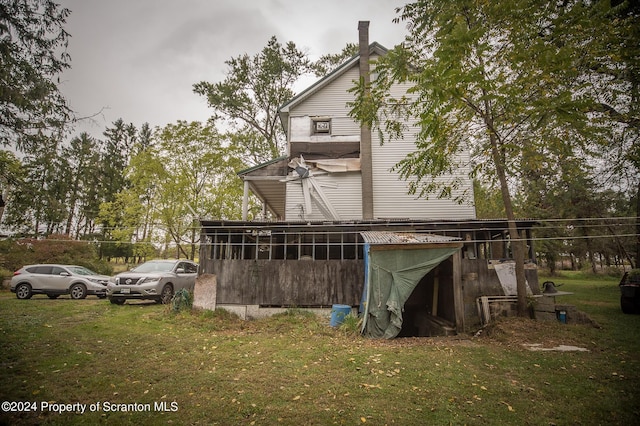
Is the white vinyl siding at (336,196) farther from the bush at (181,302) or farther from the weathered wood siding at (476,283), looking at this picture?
the bush at (181,302)

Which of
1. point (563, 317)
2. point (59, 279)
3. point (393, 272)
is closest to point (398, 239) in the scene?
point (393, 272)

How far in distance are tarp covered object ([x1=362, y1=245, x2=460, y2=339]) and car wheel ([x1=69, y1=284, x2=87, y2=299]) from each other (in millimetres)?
13162

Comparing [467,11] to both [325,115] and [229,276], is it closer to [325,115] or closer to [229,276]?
[325,115]

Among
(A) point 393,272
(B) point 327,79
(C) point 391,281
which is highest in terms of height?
(B) point 327,79

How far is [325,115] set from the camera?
14.4 m

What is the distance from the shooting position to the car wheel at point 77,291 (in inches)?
541

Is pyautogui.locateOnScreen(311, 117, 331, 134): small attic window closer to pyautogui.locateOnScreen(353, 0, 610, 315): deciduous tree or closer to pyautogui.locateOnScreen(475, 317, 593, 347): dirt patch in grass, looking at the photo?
pyautogui.locateOnScreen(353, 0, 610, 315): deciduous tree

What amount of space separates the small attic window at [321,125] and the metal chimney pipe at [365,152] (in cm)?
163

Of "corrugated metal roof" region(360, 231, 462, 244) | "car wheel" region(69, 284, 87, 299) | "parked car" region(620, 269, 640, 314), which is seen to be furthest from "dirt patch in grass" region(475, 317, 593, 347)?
"car wheel" region(69, 284, 87, 299)

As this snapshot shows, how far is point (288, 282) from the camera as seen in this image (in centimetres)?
1046

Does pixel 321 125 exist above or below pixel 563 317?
above

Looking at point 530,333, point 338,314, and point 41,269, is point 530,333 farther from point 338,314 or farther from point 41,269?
point 41,269

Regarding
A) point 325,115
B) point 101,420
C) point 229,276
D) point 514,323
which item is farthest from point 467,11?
point 101,420

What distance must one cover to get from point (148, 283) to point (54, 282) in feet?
16.8
